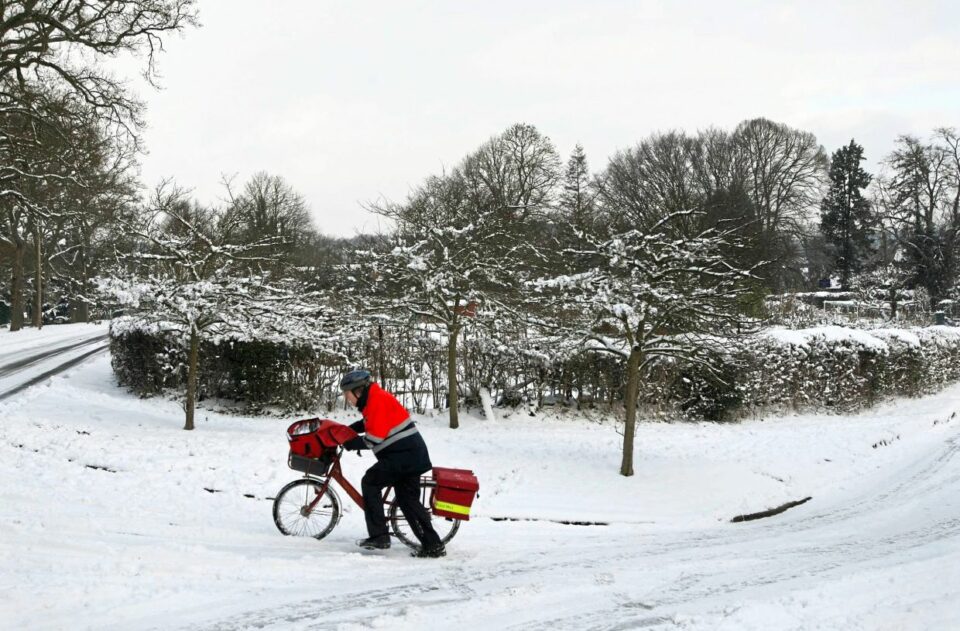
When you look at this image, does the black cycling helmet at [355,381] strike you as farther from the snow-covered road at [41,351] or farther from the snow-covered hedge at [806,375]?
the snow-covered road at [41,351]

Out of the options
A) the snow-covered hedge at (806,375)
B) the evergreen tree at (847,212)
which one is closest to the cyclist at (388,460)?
the snow-covered hedge at (806,375)

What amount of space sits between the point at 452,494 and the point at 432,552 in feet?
1.73

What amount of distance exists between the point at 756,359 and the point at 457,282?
7814 millimetres

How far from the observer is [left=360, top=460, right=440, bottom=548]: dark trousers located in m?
6.01

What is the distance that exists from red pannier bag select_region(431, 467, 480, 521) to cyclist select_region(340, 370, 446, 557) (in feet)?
0.50

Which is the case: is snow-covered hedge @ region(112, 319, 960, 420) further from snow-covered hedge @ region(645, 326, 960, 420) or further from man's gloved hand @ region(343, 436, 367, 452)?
man's gloved hand @ region(343, 436, 367, 452)

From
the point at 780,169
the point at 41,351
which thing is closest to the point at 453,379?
the point at 41,351

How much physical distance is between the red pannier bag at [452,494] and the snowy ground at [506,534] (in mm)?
426

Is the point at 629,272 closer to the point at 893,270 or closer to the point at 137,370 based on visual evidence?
the point at 137,370

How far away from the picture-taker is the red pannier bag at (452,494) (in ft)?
20.1

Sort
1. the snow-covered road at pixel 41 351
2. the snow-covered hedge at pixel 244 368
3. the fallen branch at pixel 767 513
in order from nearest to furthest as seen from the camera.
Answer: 1. the fallen branch at pixel 767 513
2. the snow-covered hedge at pixel 244 368
3. the snow-covered road at pixel 41 351

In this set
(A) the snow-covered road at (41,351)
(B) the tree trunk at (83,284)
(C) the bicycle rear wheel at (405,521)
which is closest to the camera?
(C) the bicycle rear wheel at (405,521)

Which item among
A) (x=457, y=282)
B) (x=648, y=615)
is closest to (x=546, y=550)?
(x=648, y=615)

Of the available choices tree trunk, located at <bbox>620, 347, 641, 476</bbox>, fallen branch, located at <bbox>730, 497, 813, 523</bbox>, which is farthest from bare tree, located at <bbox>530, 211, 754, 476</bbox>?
fallen branch, located at <bbox>730, 497, 813, 523</bbox>
